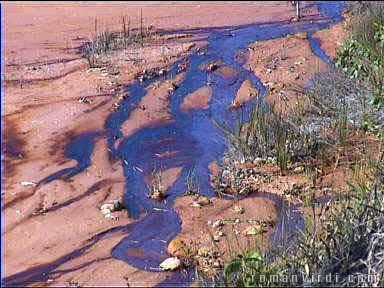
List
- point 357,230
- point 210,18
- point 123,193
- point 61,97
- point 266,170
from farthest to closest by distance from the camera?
point 210,18 → point 61,97 → point 266,170 → point 123,193 → point 357,230

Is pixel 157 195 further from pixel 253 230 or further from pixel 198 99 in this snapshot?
pixel 198 99

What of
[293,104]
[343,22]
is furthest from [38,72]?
[343,22]

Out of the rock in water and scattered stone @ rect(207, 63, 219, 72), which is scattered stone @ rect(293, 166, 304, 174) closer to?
the rock in water

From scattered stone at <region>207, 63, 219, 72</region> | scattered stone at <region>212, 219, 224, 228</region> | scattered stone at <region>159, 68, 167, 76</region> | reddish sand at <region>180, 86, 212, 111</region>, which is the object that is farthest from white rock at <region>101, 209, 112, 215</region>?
scattered stone at <region>207, 63, 219, 72</region>

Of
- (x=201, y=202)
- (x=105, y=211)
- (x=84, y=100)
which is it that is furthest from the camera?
(x=84, y=100)

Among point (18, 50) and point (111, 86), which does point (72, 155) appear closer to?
point (111, 86)

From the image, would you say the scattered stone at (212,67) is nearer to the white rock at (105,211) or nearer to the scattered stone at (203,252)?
the white rock at (105,211)

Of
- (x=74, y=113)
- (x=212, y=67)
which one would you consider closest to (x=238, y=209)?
(x=74, y=113)
